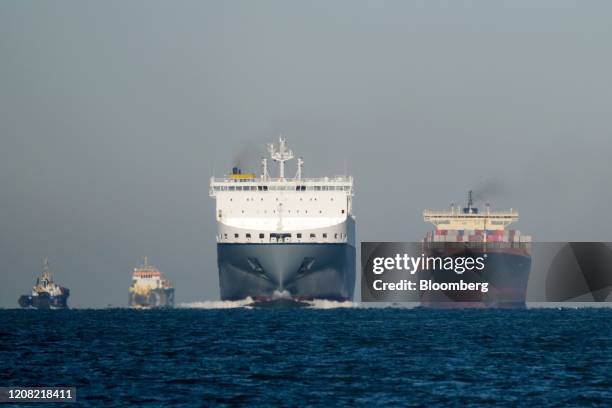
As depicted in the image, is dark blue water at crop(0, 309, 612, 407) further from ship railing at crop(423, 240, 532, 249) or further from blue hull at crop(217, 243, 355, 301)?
ship railing at crop(423, 240, 532, 249)

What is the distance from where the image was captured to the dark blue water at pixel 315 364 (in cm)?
4503

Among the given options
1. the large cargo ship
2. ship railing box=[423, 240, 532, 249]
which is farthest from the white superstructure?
ship railing box=[423, 240, 532, 249]

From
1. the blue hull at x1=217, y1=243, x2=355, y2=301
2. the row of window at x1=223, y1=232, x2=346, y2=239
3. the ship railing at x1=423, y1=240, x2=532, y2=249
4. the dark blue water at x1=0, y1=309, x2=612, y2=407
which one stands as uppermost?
the ship railing at x1=423, y1=240, x2=532, y2=249

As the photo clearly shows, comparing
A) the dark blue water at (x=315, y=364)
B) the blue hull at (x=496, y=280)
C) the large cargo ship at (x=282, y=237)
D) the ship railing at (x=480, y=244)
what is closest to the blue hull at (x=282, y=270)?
the large cargo ship at (x=282, y=237)

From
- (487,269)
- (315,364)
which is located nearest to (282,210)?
(487,269)

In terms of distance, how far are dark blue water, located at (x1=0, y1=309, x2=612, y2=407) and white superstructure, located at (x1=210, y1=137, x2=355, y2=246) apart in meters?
26.9

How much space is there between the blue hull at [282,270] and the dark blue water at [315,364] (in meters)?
24.5

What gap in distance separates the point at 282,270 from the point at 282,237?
2953mm

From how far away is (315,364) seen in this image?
184 feet

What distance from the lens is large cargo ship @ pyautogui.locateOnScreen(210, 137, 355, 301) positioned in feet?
372

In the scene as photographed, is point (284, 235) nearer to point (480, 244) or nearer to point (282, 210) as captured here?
point (282, 210)

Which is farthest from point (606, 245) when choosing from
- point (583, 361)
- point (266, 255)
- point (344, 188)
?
point (583, 361)

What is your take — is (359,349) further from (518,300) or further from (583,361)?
(518,300)

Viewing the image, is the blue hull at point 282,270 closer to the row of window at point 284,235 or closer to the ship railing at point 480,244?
the row of window at point 284,235
